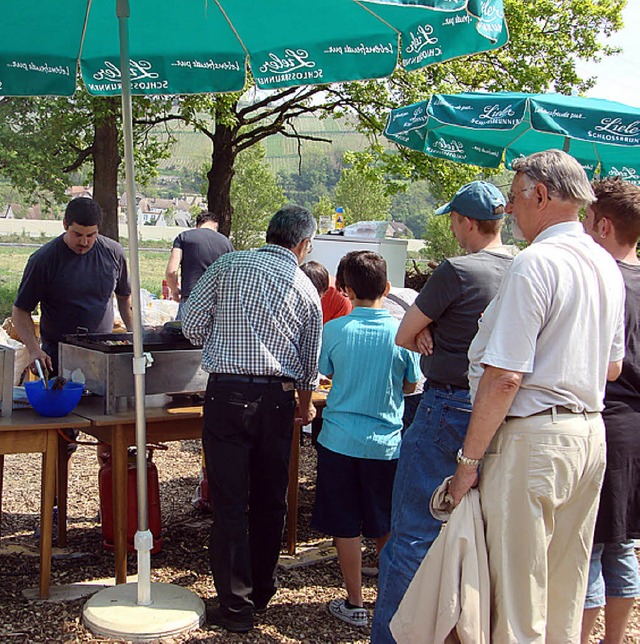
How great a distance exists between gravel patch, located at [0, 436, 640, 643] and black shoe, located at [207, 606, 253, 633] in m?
0.04

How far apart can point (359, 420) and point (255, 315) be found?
2.31 feet

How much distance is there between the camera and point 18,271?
1586 inches

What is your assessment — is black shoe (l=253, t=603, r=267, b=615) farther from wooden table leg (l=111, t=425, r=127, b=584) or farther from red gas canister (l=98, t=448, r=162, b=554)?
red gas canister (l=98, t=448, r=162, b=554)

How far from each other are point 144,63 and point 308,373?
6.18 feet

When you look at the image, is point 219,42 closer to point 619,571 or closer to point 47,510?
point 47,510

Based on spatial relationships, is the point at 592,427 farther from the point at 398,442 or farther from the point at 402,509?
the point at 398,442

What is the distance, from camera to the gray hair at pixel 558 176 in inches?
96.7

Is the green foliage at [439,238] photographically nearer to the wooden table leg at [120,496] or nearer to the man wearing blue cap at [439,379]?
the wooden table leg at [120,496]

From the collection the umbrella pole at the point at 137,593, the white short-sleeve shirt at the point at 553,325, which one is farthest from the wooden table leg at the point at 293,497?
the white short-sleeve shirt at the point at 553,325

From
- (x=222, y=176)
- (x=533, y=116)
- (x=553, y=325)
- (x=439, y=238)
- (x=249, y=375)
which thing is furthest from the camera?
(x=439, y=238)

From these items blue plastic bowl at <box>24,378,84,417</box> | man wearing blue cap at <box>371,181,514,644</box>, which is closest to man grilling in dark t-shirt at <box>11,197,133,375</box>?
blue plastic bowl at <box>24,378,84,417</box>

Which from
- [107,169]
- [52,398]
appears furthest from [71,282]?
[107,169]

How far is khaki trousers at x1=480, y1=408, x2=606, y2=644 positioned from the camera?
7.73 feet

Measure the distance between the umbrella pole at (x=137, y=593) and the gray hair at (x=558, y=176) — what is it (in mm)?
1650
